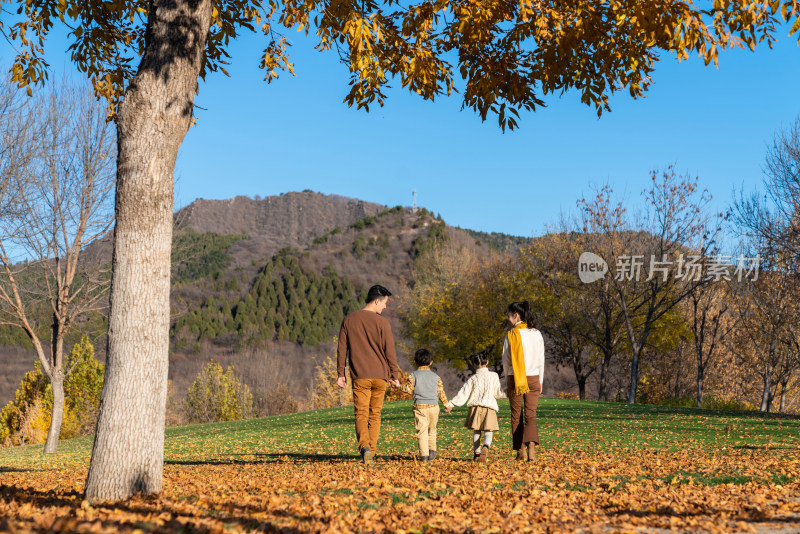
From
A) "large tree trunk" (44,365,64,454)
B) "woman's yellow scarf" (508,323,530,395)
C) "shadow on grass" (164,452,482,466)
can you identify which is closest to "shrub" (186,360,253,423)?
"large tree trunk" (44,365,64,454)

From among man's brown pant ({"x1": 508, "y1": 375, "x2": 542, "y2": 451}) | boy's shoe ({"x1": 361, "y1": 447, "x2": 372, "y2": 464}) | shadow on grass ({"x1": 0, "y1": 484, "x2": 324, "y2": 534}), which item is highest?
man's brown pant ({"x1": 508, "y1": 375, "x2": 542, "y2": 451})

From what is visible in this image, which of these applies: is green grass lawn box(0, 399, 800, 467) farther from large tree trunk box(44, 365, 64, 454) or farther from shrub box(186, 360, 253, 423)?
shrub box(186, 360, 253, 423)

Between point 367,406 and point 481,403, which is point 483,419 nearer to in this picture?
point 481,403

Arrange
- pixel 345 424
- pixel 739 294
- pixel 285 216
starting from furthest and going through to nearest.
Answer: pixel 285 216
pixel 739 294
pixel 345 424

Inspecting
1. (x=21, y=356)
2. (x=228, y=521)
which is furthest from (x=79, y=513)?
(x=21, y=356)

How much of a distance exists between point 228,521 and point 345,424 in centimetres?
1356

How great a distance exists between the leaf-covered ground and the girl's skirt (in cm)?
50

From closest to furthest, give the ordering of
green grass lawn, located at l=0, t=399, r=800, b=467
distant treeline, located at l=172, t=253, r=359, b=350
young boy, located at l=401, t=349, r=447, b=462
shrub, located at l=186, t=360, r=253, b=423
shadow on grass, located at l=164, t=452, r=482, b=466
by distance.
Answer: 1. young boy, located at l=401, t=349, r=447, b=462
2. shadow on grass, located at l=164, t=452, r=482, b=466
3. green grass lawn, located at l=0, t=399, r=800, b=467
4. shrub, located at l=186, t=360, r=253, b=423
5. distant treeline, located at l=172, t=253, r=359, b=350

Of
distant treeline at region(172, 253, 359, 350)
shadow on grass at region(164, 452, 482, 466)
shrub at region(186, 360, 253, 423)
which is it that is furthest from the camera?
distant treeline at region(172, 253, 359, 350)

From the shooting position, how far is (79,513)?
435cm

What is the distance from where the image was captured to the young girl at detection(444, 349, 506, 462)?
812 cm

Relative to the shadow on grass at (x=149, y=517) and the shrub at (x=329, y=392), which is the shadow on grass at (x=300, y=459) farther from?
the shrub at (x=329, y=392)

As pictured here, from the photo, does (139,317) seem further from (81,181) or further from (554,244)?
(554,244)

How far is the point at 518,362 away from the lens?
789cm
